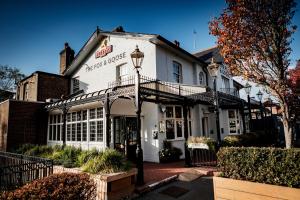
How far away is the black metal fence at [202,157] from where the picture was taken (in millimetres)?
8984

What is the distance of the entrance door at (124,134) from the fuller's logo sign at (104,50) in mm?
5777

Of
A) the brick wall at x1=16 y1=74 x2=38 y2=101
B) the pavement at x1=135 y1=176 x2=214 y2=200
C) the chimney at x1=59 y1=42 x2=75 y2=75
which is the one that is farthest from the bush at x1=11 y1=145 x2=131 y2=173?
the chimney at x1=59 y1=42 x2=75 y2=75

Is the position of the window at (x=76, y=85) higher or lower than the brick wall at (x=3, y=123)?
higher

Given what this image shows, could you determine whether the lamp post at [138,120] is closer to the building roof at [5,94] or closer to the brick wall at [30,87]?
the brick wall at [30,87]

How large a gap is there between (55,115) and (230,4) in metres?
14.1

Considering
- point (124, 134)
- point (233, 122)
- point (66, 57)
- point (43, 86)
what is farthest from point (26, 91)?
point (233, 122)

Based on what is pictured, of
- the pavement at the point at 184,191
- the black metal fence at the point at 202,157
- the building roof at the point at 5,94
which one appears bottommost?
the pavement at the point at 184,191

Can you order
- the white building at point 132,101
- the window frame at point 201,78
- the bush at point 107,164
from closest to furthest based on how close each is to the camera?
the bush at point 107,164 < the white building at point 132,101 < the window frame at point 201,78

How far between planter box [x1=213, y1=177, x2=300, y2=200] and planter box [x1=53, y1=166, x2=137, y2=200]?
103 inches

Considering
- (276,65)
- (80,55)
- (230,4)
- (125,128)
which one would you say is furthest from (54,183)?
(80,55)

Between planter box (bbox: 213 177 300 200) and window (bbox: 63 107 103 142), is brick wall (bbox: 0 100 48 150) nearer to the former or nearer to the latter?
window (bbox: 63 107 103 142)

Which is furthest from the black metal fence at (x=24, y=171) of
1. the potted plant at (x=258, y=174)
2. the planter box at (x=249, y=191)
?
the potted plant at (x=258, y=174)

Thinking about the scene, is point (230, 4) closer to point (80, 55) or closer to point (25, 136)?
point (80, 55)

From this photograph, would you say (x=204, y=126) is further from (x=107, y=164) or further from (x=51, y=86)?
(x=51, y=86)
